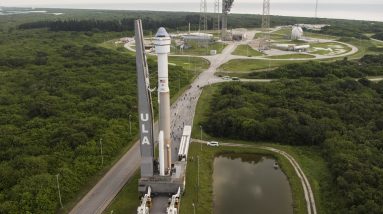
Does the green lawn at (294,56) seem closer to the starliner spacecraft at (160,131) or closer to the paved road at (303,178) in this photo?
the paved road at (303,178)

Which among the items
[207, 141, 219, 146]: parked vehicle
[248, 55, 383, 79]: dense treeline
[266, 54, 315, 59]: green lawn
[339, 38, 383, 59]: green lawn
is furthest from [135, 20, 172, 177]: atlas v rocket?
[339, 38, 383, 59]: green lawn

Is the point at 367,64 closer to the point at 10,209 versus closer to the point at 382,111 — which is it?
the point at 382,111

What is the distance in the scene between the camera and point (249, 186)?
5066 cm

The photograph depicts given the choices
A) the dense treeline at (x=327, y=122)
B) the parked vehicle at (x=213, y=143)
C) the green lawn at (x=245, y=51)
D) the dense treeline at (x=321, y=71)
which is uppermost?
the green lawn at (x=245, y=51)

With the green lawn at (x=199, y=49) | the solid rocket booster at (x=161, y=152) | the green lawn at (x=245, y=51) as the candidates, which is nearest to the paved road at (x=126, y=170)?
the solid rocket booster at (x=161, y=152)

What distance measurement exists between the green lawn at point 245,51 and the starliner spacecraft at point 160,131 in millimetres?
93847

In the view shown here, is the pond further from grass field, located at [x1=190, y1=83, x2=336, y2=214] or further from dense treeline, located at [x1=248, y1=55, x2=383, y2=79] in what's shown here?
dense treeline, located at [x1=248, y1=55, x2=383, y2=79]

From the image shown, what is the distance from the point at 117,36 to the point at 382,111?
140296 millimetres

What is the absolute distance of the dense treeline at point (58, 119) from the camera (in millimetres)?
43969

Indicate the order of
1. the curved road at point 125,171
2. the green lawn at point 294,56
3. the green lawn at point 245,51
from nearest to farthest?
the curved road at point 125,171, the green lawn at point 294,56, the green lawn at point 245,51

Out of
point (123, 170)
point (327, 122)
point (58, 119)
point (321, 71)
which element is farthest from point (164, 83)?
point (321, 71)

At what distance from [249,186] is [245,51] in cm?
9839

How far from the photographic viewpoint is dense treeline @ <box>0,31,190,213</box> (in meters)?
44.0

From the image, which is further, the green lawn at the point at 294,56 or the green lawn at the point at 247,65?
the green lawn at the point at 294,56
